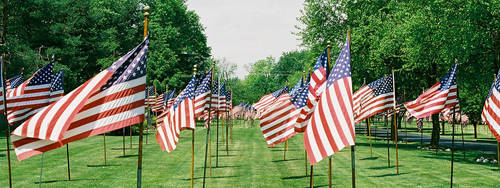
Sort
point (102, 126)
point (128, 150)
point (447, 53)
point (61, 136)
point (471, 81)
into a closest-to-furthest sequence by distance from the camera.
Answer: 1. point (61, 136)
2. point (102, 126)
3. point (447, 53)
4. point (471, 81)
5. point (128, 150)

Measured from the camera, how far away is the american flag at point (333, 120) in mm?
8289

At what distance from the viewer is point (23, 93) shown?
1587 centimetres

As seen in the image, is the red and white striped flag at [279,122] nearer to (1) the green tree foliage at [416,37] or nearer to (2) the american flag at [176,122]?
(2) the american flag at [176,122]

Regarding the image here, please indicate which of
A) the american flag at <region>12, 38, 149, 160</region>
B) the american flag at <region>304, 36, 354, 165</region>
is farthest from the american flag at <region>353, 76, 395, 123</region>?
the american flag at <region>12, 38, 149, 160</region>

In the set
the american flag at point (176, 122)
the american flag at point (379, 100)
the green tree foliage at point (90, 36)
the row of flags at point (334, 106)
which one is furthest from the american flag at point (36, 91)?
the green tree foliage at point (90, 36)

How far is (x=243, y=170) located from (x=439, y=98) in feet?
28.7

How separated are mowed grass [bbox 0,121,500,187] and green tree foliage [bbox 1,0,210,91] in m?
12.3

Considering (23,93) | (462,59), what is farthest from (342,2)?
(23,93)

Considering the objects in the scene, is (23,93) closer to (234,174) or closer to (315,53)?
(234,174)

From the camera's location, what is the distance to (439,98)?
53.1ft

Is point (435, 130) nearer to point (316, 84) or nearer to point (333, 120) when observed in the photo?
point (316, 84)

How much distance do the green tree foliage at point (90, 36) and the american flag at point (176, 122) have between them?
2173cm

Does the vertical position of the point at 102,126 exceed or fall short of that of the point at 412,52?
it falls short

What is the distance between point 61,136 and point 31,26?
4238 cm
